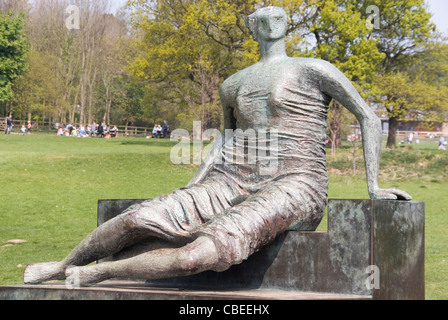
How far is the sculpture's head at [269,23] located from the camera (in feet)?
19.2

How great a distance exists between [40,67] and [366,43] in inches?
1152

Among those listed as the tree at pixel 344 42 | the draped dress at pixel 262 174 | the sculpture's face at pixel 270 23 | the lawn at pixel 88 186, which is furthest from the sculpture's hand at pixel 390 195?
the tree at pixel 344 42

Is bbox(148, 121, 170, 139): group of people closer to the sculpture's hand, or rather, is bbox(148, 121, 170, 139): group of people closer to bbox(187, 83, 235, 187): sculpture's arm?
bbox(187, 83, 235, 187): sculpture's arm

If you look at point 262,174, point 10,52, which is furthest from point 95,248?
point 10,52

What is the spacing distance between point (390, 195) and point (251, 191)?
1104mm

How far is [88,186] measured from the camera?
21.6 m

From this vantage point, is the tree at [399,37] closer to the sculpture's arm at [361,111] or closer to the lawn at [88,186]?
the lawn at [88,186]

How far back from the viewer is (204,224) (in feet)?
16.6

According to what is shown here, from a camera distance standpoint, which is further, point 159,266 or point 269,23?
point 269,23

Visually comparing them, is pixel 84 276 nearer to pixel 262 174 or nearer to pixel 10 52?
pixel 262 174

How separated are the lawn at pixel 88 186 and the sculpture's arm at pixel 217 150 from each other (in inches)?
162

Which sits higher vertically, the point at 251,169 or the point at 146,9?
the point at 146,9
